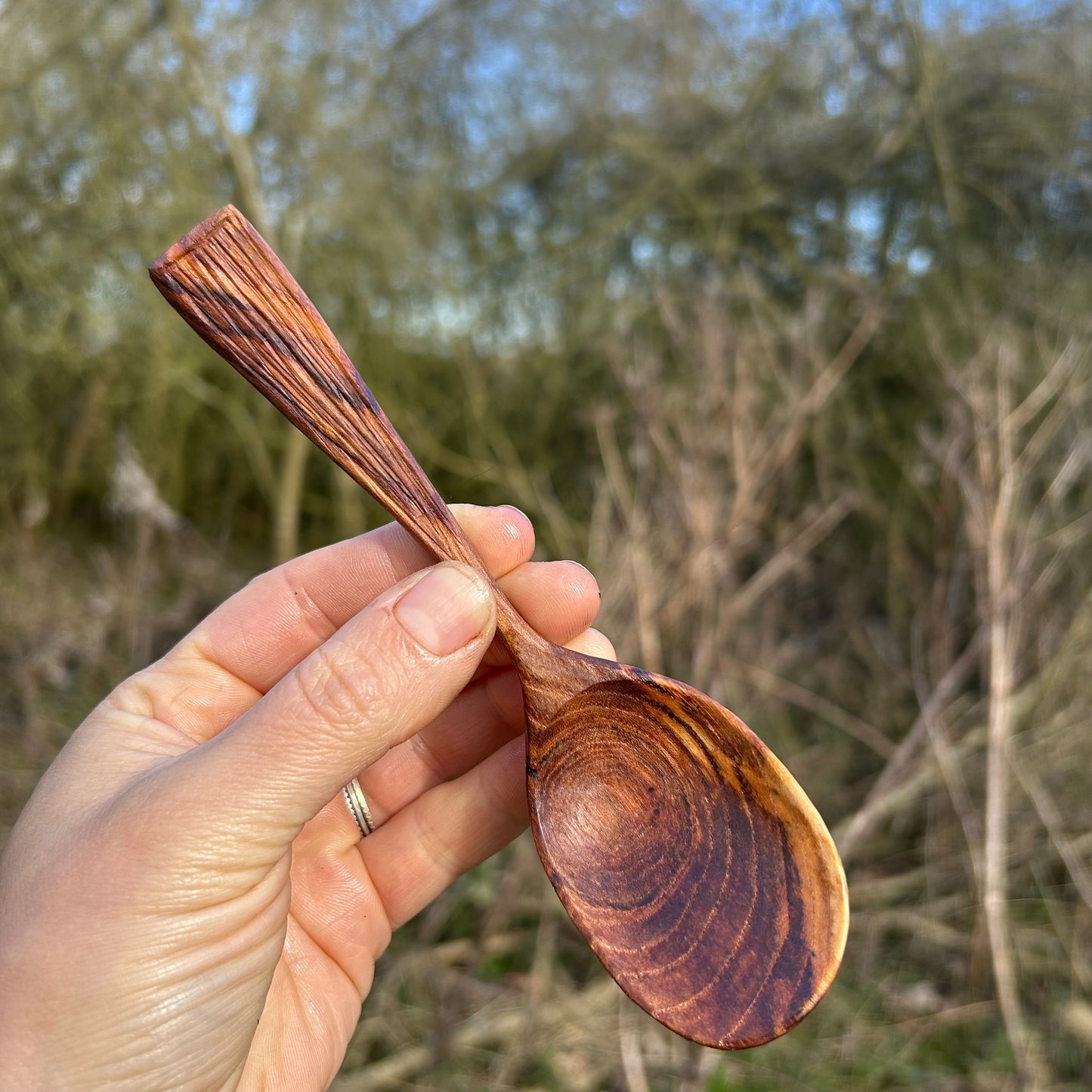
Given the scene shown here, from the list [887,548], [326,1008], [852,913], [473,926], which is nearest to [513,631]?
[326,1008]

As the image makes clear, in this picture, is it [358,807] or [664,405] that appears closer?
[358,807]

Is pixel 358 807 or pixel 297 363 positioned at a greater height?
pixel 297 363

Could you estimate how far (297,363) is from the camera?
1.13m

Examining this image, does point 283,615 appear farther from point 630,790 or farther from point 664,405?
point 664,405

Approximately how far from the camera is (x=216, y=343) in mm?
1090

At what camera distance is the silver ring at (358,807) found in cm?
141

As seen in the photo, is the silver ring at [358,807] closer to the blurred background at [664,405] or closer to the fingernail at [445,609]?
the fingernail at [445,609]

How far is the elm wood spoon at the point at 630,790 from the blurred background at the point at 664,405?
2.02 feet

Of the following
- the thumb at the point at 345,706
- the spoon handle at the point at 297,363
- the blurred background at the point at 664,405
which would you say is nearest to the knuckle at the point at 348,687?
the thumb at the point at 345,706

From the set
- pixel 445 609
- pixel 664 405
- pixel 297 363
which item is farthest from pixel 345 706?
pixel 664 405

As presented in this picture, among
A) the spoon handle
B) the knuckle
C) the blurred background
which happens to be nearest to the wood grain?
the spoon handle

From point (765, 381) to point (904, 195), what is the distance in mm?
1272

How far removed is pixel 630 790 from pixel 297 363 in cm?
76

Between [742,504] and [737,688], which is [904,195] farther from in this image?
[742,504]
